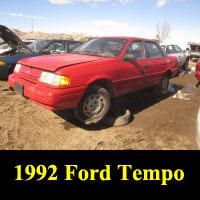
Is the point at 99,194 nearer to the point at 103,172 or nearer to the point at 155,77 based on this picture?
the point at 103,172

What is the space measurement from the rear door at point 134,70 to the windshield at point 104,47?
20cm

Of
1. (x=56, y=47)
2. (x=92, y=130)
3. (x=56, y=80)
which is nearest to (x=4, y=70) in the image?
(x=56, y=47)

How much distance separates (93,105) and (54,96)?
32.4 inches

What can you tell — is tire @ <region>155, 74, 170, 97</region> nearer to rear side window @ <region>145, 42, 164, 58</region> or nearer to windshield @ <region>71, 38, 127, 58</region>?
rear side window @ <region>145, 42, 164, 58</region>

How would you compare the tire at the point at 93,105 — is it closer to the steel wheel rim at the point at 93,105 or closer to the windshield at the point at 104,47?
the steel wheel rim at the point at 93,105

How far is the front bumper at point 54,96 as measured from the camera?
2.80m

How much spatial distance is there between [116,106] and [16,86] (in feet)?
6.71

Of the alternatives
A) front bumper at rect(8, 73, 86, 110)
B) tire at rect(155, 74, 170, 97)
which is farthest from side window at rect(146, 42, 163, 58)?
front bumper at rect(8, 73, 86, 110)

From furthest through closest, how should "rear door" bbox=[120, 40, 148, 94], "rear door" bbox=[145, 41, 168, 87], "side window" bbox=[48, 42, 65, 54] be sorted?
"side window" bbox=[48, 42, 65, 54]
"rear door" bbox=[145, 41, 168, 87]
"rear door" bbox=[120, 40, 148, 94]

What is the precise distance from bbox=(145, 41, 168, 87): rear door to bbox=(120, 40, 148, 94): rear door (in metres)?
0.20

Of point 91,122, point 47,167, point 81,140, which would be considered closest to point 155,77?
point 91,122

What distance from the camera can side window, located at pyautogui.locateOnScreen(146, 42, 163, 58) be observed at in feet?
15.5

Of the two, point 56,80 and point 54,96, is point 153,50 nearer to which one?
point 56,80

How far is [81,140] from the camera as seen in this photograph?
3051 millimetres
